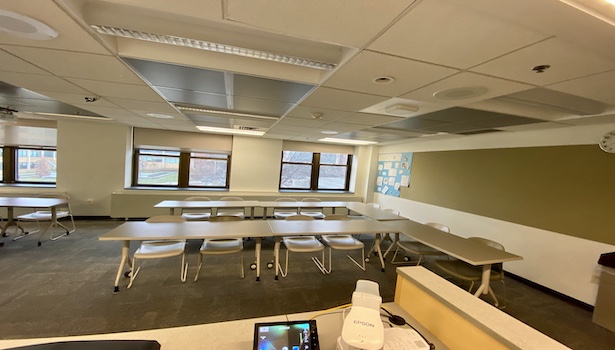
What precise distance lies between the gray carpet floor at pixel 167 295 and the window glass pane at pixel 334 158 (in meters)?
4.00

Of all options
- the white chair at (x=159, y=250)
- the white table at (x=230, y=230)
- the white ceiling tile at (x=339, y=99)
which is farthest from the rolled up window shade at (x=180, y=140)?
the white ceiling tile at (x=339, y=99)

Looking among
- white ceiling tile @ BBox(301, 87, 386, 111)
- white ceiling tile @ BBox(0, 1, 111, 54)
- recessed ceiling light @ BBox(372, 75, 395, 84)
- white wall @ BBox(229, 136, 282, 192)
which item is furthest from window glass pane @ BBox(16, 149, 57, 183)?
recessed ceiling light @ BBox(372, 75, 395, 84)

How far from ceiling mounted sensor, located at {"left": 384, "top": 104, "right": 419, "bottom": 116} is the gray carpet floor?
2.39 m

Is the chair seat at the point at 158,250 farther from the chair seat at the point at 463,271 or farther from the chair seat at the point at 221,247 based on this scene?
the chair seat at the point at 463,271

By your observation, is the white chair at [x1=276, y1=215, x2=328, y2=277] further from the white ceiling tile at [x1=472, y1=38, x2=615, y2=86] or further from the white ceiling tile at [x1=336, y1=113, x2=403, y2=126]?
the white ceiling tile at [x1=472, y1=38, x2=615, y2=86]

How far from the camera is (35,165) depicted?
17.3 feet

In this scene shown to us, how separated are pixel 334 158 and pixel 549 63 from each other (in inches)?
237

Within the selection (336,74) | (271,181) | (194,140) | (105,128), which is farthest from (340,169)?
(105,128)

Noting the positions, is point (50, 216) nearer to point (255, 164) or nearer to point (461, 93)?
point (255, 164)

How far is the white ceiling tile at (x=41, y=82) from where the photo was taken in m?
2.18

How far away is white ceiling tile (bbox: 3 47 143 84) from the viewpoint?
1673 millimetres

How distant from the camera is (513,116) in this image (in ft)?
9.19

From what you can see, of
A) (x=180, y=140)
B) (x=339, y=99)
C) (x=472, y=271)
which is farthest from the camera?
(x=180, y=140)

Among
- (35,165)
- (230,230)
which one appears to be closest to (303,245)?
(230,230)
